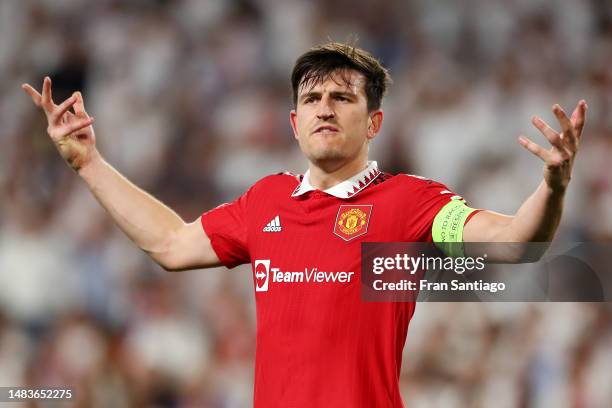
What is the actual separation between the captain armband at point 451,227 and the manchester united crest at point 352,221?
0.79ft

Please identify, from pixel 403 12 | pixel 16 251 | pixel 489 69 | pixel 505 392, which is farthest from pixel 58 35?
pixel 505 392

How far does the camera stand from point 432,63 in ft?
28.6

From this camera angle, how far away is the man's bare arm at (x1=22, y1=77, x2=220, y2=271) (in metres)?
4.04

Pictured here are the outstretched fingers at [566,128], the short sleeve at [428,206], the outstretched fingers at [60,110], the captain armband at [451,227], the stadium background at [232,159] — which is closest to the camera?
the outstretched fingers at [566,128]

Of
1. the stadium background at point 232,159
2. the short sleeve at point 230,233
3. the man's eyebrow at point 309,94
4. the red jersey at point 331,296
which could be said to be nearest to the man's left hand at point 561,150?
the red jersey at point 331,296

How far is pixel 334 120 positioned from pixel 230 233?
59cm

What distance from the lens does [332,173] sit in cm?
383

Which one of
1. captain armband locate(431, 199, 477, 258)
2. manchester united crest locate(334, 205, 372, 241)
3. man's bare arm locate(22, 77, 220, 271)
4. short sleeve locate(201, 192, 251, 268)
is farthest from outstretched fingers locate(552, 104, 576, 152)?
man's bare arm locate(22, 77, 220, 271)

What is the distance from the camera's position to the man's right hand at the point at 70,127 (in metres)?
4.04

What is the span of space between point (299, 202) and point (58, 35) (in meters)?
6.36

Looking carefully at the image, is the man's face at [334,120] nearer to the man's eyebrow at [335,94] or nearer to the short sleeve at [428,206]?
the man's eyebrow at [335,94]

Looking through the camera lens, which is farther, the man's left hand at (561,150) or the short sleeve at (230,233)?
the short sleeve at (230,233)

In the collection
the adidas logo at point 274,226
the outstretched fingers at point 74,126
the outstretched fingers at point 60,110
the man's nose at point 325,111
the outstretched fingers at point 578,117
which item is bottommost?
the adidas logo at point 274,226

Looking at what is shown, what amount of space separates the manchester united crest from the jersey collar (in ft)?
0.27
